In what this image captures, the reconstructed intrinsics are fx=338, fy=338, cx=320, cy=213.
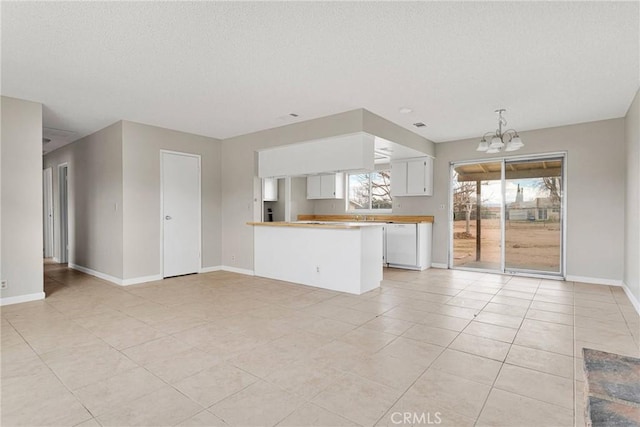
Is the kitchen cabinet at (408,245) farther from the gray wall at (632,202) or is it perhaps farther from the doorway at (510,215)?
the gray wall at (632,202)

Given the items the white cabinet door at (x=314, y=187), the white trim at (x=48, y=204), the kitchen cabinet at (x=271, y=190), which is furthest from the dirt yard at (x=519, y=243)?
the white trim at (x=48, y=204)

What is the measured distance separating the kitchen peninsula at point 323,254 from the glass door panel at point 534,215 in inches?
109

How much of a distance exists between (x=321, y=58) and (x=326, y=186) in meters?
5.05

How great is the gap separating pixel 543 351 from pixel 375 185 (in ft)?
18.0

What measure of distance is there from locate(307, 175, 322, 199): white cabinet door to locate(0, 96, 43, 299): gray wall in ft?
17.2

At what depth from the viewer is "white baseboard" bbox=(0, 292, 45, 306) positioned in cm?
411

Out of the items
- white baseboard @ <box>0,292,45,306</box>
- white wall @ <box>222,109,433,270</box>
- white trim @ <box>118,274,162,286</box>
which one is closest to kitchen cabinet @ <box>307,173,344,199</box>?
white wall @ <box>222,109,433,270</box>

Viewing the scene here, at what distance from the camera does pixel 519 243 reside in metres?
6.07

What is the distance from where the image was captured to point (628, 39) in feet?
8.73

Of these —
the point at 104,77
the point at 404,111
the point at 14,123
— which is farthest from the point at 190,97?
the point at 404,111

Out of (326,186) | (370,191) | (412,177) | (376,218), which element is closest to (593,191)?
(412,177)

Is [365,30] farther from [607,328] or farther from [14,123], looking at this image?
[14,123]

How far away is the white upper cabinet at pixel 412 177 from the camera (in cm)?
666

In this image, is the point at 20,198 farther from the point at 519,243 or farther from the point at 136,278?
the point at 519,243
